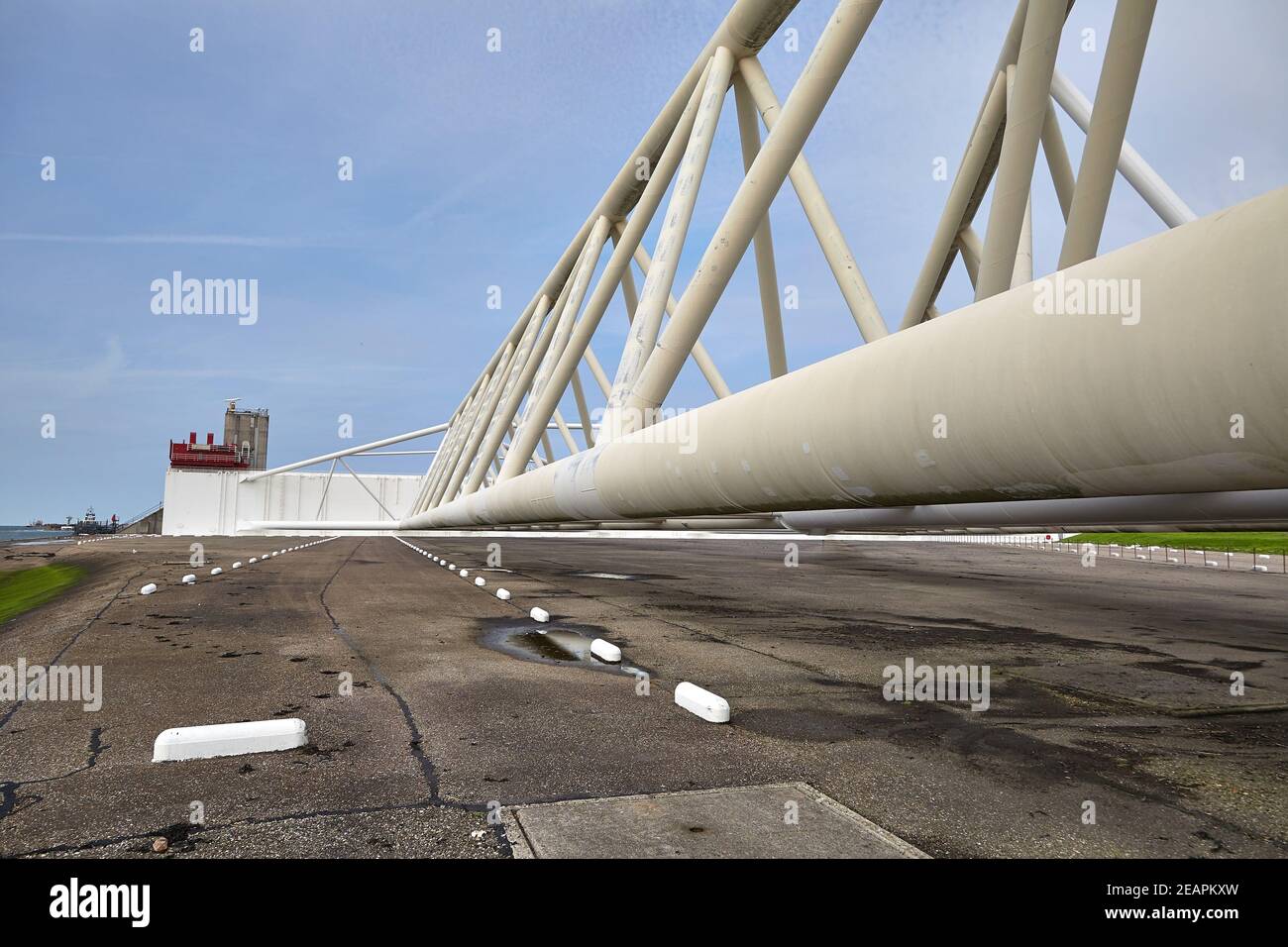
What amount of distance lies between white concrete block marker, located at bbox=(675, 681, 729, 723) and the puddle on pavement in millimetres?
1113

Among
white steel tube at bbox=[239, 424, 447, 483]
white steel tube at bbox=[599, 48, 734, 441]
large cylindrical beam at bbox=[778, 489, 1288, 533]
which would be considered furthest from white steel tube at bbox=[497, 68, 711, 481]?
white steel tube at bbox=[239, 424, 447, 483]

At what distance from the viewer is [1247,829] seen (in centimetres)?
277

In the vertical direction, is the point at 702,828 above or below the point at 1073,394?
below

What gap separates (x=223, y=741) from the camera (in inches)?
134

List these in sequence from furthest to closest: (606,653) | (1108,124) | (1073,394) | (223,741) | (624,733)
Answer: (1108,124)
(606,653)
(624,733)
(223,741)
(1073,394)

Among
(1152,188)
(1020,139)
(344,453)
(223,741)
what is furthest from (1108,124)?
(344,453)

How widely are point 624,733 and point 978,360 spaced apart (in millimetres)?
2327

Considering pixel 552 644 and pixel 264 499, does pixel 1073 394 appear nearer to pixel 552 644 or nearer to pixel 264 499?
pixel 552 644

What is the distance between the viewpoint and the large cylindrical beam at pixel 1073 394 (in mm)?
2113

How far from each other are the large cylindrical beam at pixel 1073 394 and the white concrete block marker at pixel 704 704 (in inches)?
44.3

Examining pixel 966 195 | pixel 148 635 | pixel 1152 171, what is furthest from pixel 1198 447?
pixel 1152 171

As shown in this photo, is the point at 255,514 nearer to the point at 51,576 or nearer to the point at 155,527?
the point at 155,527

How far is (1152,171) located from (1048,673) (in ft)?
25.4

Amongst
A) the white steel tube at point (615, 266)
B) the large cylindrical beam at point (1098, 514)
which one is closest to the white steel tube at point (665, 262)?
the white steel tube at point (615, 266)
